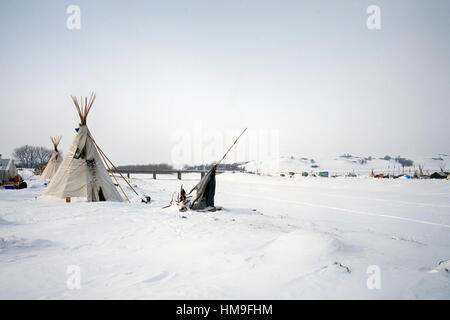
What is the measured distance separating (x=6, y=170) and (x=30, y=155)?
69.0 m

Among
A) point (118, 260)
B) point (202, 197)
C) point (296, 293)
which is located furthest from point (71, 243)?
point (202, 197)

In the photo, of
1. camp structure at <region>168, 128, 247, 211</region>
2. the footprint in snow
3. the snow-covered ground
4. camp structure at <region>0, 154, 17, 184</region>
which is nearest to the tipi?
the snow-covered ground

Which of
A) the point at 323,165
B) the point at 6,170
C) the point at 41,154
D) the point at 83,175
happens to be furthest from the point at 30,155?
the point at 323,165

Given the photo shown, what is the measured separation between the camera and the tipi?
870cm

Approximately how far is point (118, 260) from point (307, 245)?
2.88 m

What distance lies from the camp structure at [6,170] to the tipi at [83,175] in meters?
14.2

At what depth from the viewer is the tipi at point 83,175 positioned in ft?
28.6

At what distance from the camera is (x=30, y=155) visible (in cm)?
7156

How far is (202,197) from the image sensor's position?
7.89 m

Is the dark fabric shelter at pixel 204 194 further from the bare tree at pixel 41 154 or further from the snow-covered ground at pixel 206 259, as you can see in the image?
the bare tree at pixel 41 154

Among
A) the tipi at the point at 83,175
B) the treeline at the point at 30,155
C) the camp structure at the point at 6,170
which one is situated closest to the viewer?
the tipi at the point at 83,175

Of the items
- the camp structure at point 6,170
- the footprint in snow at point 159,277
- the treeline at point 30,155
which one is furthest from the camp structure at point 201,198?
the treeline at point 30,155
